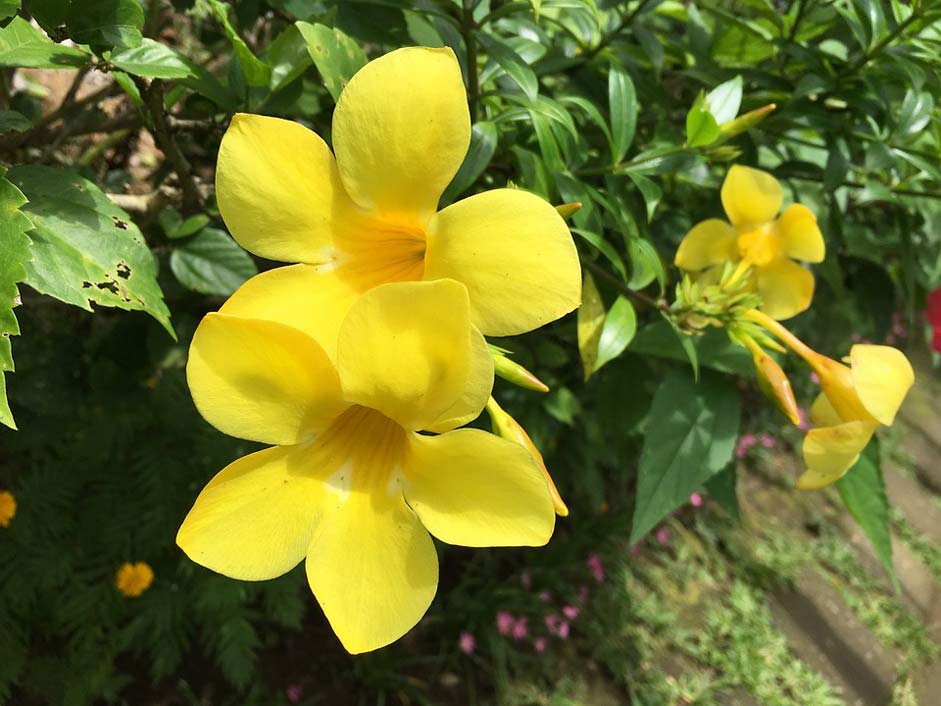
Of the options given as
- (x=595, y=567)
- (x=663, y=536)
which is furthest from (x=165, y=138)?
(x=663, y=536)

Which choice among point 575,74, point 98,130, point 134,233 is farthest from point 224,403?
point 575,74

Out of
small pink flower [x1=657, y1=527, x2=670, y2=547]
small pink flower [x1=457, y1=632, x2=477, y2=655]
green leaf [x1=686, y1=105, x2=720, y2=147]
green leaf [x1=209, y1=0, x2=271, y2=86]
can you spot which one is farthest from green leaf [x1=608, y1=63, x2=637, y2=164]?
small pink flower [x1=657, y1=527, x2=670, y2=547]

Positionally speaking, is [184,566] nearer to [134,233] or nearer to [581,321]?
[134,233]

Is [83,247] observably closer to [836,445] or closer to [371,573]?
[371,573]

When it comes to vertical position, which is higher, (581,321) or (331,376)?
(331,376)

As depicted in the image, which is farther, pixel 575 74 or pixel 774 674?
pixel 774 674

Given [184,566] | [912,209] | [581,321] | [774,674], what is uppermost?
[581,321]

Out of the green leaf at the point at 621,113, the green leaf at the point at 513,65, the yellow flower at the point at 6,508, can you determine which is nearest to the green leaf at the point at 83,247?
the green leaf at the point at 513,65

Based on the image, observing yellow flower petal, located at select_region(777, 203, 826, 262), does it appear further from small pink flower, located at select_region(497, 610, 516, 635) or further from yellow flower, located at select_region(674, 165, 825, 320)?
small pink flower, located at select_region(497, 610, 516, 635)
